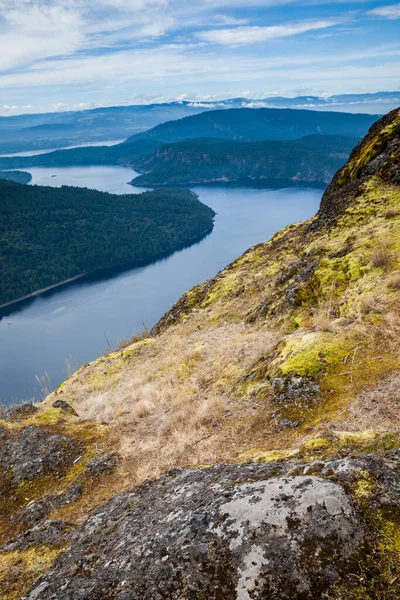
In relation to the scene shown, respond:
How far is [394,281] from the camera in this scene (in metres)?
8.47

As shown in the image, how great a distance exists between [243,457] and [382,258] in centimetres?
693

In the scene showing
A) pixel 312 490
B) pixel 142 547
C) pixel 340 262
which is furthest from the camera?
pixel 340 262

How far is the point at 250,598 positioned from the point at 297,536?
0.54 meters

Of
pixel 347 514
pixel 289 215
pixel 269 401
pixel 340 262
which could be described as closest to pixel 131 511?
pixel 347 514

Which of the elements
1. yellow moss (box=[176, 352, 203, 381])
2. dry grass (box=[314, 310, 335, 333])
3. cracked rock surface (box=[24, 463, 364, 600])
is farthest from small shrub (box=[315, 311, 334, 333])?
cracked rock surface (box=[24, 463, 364, 600])

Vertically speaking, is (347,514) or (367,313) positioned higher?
(347,514)

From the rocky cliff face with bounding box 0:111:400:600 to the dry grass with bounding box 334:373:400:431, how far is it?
28 mm

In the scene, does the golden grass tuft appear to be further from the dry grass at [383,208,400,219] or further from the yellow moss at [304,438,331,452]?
the yellow moss at [304,438,331,452]

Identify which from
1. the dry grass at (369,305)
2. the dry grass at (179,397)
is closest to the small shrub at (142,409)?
the dry grass at (179,397)

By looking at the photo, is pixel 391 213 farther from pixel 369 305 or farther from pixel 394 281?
pixel 369 305

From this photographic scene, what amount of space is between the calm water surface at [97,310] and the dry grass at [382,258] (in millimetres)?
47918

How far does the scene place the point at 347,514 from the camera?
3.00 meters

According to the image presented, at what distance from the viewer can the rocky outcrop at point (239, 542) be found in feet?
9.07

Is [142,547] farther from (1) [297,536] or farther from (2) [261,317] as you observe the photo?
(2) [261,317]
